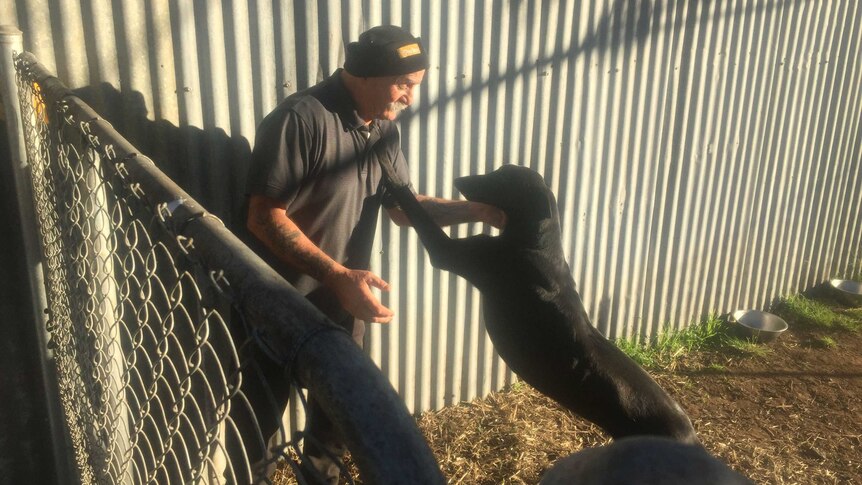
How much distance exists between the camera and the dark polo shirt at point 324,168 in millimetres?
2537

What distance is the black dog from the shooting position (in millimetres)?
2893

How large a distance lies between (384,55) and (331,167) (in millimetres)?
479

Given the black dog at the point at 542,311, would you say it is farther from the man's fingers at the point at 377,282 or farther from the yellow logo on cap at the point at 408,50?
the man's fingers at the point at 377,282

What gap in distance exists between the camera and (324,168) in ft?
8.82

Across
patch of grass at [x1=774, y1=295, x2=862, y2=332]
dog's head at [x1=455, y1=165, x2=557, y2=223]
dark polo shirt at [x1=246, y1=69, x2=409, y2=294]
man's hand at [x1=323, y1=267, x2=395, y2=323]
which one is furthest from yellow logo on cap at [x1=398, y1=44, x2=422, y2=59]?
patch of grass at [x1=774, y1=295, x2=862, y2=332]

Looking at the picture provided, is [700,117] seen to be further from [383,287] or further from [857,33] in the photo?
[383,287]

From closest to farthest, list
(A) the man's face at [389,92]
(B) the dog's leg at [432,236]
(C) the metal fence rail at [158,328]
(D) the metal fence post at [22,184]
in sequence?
(C) the metal fence rail at [158,328] < (D) the metal fence post at [22,184] < (A) the man's face at [389,92] < (B) the dog's leg at [432,236]

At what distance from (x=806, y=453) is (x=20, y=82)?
441cm

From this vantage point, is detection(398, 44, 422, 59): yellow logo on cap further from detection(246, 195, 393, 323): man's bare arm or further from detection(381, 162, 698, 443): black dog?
detection(246, 195, 393, 323): man's bare arm

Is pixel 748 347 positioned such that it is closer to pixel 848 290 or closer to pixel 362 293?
pixel 848 290

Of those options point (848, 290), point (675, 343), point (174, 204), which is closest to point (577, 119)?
point (675, 343)

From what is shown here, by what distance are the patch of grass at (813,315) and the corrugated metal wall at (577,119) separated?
0.16 meters

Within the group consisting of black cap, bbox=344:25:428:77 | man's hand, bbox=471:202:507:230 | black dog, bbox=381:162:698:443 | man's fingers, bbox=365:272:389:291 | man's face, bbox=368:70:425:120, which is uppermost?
black cap, bbox=344:25:428:77

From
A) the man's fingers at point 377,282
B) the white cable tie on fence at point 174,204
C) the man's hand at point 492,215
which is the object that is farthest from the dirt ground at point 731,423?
the white cable tie on fence at point 174,204
